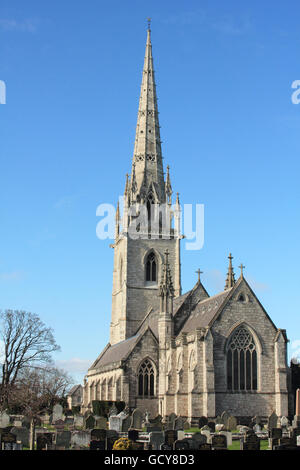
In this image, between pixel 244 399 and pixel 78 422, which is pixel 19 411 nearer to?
pixel 78 422

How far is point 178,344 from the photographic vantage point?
134 ft

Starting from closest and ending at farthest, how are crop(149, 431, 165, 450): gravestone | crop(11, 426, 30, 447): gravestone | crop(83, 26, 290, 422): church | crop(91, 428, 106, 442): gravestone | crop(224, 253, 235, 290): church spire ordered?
1. crop(149, 431, 165, 450): gravestone
2. crop(91, 428, 106, 442): gravestone
3. crop(11, 426, 30, 447): gravestone
4. crop(83, 26, 290, 422): church
5. crop(224, 253, 235, 290): church spire

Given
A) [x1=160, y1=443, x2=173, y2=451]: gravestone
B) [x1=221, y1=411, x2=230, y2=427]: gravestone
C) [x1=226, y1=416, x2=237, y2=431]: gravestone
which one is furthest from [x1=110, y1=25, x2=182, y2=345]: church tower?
[x1=160, y1=443, x2=173, y2=451]: gravestone

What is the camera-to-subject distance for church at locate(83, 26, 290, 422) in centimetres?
3681

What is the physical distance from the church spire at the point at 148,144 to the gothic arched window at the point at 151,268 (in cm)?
604

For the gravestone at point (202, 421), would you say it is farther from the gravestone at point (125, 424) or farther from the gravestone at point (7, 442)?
the gravestone at point (7, 442)

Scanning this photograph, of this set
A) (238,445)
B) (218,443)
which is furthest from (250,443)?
(238,445)

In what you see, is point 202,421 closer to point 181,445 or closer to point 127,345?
point 181,445

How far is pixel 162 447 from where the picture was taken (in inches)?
810

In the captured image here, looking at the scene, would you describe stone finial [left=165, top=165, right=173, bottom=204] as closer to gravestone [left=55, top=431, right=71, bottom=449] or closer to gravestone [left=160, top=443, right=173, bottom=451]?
gravestone [left=55, top=431, right=71, bottom=449]

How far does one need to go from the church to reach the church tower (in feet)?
0.34

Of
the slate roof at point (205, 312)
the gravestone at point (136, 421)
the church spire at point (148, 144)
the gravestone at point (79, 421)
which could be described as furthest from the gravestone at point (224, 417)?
the church spire at point (148, 144)

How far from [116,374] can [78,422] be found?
29.9 ft
